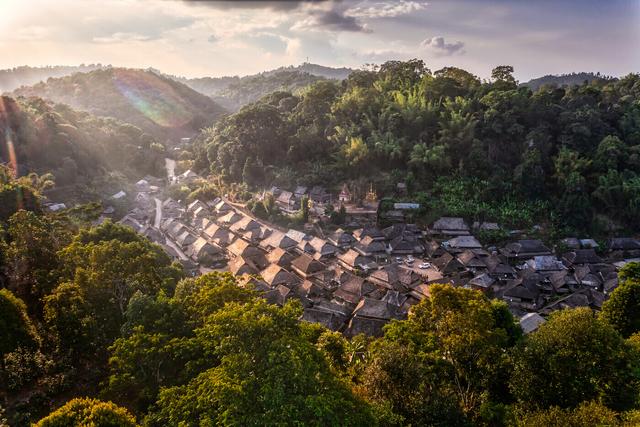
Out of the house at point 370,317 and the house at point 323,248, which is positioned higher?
the house at point 323,248

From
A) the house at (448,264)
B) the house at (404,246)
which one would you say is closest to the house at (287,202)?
the house at (404,246)

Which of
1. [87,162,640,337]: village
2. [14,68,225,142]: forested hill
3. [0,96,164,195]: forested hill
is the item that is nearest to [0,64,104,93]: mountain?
[14,68,225,142]: forested hill

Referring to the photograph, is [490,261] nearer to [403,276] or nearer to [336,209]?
[403,276]

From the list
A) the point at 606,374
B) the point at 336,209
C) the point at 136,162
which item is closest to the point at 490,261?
the point at 336,209

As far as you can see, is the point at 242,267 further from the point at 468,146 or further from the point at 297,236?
the point at 468,146

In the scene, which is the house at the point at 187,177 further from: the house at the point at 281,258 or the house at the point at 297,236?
the house at the point at 281,258
